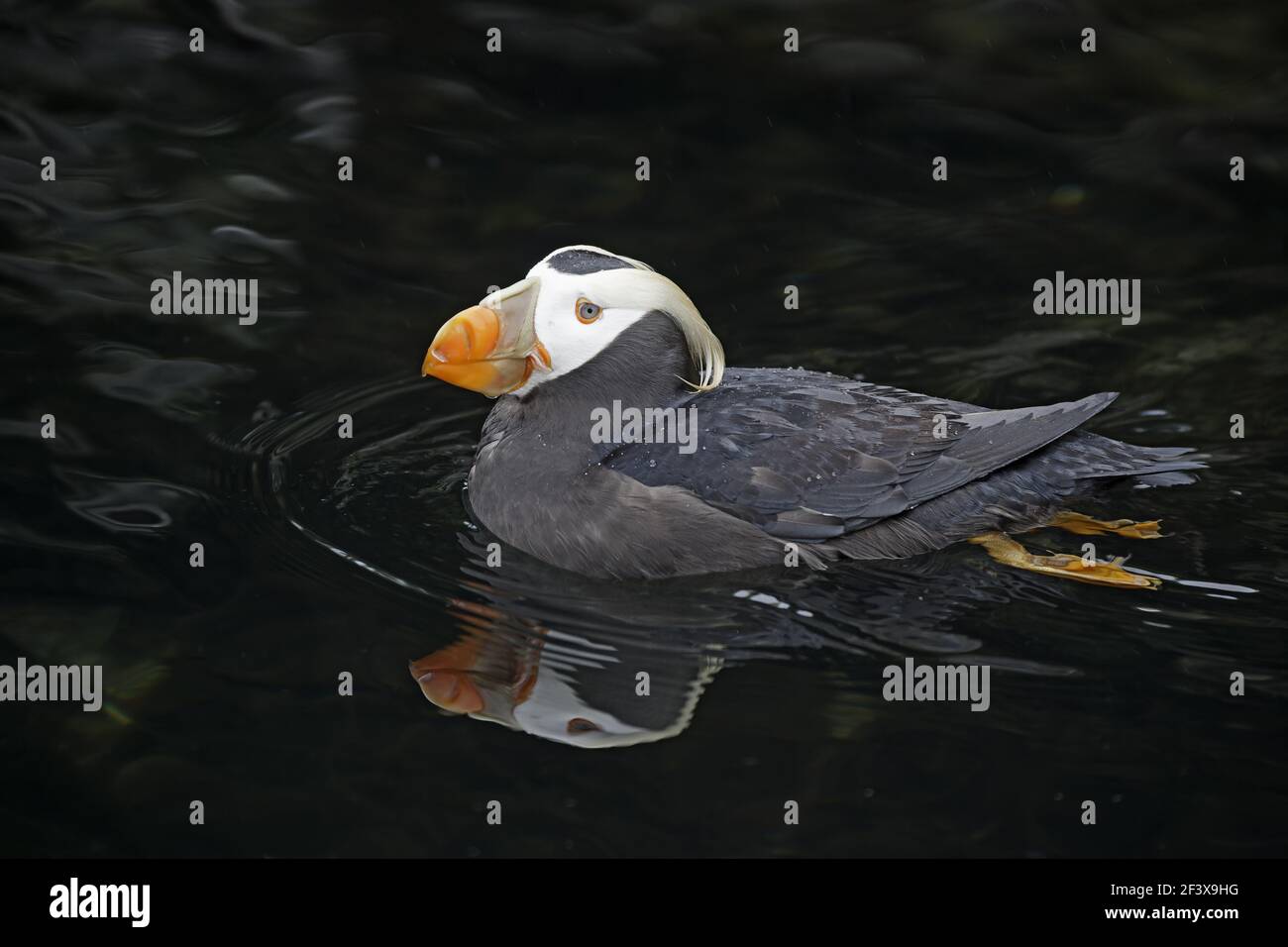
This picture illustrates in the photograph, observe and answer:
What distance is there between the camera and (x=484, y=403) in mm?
6980

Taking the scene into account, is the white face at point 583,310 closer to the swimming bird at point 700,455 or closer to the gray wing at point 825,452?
the swimming bird at point 700,455

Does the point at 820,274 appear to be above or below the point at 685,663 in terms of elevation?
above

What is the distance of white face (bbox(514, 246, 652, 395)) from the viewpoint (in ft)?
18.5

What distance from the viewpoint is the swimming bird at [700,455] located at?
18.3 feet

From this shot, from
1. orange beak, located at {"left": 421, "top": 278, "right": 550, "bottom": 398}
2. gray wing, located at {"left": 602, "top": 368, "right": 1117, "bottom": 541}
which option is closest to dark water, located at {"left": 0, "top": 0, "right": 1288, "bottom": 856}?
gray wing, located at {"left": 602, "top": 368, "right": 1117, "bottom": 541}

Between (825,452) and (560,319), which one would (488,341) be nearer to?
(560,319)

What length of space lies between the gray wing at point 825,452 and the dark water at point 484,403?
249 mm

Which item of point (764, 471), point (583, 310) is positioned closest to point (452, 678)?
point (764, 471)

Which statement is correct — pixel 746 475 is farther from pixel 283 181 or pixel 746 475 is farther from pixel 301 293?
pixel 283 181

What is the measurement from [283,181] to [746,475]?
370cm

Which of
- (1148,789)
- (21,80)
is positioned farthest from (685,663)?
(21,80)

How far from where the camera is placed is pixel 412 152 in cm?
854

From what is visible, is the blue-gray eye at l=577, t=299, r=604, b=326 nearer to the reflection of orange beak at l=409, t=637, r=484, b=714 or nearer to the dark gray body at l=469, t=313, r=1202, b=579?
the dark gray body at l=469, t=313, r=1202, b=579
